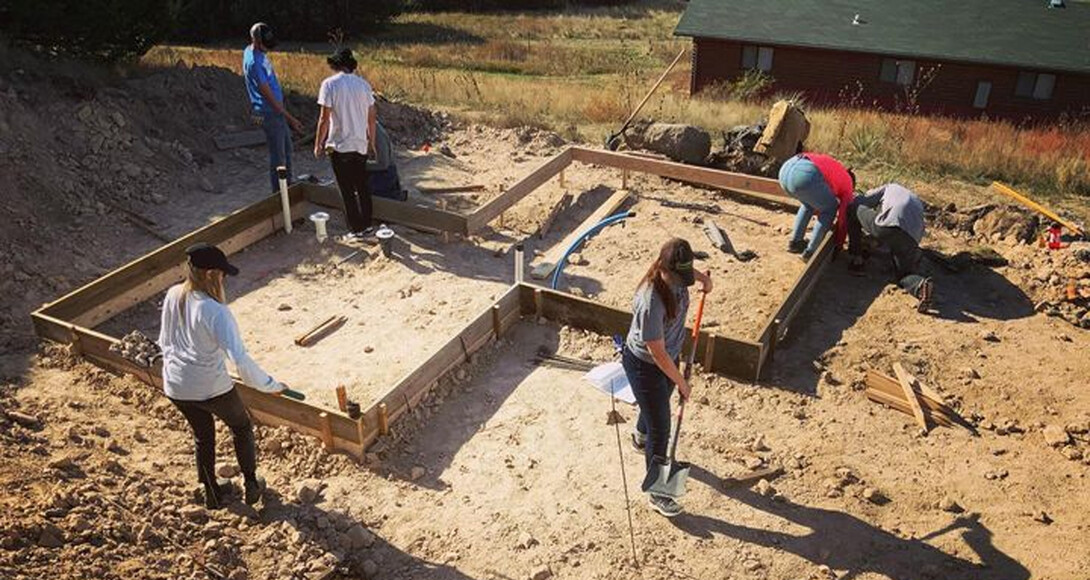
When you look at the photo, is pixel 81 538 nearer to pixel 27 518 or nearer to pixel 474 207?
pixel 27 518

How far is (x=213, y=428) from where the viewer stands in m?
4.88

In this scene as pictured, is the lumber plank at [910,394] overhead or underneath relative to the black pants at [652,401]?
underneath

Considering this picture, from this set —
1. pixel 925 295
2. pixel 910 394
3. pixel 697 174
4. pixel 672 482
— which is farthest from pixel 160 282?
pixel 925 295

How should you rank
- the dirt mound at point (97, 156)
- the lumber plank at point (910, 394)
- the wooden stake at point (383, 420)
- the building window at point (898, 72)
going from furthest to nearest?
the building window at point (898, 72) < the dirt mound at point (97, 156) < the lumber plank at point (910, 394) < the wooden stake at point (383, 420)

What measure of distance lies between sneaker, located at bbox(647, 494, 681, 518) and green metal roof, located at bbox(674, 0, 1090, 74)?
844 inches

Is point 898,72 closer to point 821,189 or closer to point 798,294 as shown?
point 821,189

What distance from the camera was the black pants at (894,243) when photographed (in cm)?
803

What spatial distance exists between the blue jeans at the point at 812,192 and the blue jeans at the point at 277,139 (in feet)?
18.8

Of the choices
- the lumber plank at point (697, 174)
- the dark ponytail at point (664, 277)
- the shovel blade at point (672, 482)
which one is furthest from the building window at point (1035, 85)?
the dark ponytail at point (664, 277)

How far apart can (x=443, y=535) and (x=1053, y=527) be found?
396 centimetres

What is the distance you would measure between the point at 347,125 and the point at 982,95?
845 inches

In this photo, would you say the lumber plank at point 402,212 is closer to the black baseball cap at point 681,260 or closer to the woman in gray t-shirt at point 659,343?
the woman in gray t-shirt at point 659,343

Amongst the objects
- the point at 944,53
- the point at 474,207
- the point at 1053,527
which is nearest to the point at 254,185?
the point at 474,207

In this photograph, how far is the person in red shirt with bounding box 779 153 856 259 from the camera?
27.2 ft
